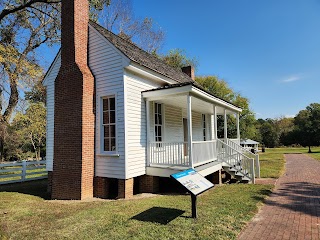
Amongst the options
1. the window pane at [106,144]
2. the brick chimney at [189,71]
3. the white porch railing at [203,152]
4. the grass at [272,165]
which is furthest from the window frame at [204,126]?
Result: the window pane at [106,144]

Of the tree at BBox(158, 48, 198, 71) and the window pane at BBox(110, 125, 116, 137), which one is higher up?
the tree at BBox(158, 48, 198, 71)

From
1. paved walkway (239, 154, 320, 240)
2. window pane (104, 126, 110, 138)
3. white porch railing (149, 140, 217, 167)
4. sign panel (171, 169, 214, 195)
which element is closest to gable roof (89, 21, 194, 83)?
window pane (104, 126, 110, 138)

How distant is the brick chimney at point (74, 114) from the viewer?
879 centimetres

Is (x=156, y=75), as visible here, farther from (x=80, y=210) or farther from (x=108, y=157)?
(x=80, y=210)

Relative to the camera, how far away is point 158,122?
11.2 m

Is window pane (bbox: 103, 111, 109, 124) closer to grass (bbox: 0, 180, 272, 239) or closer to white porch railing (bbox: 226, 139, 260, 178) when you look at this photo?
grass (bbox: 0, 180, 272, 239)

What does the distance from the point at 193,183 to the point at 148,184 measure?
3.87 m

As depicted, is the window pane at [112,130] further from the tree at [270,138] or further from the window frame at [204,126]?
the tree at [270,138]

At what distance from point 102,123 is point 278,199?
22.9 feet

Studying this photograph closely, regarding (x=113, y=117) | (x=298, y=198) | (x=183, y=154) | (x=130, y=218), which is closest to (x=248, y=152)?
(x=298, y=198)

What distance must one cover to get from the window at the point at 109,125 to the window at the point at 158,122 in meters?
2.32

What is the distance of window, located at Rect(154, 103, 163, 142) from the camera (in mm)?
11047

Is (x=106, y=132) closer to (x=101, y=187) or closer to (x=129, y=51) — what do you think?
(x=101, y=187)

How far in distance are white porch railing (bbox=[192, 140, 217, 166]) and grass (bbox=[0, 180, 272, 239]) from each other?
1484 millimetres
